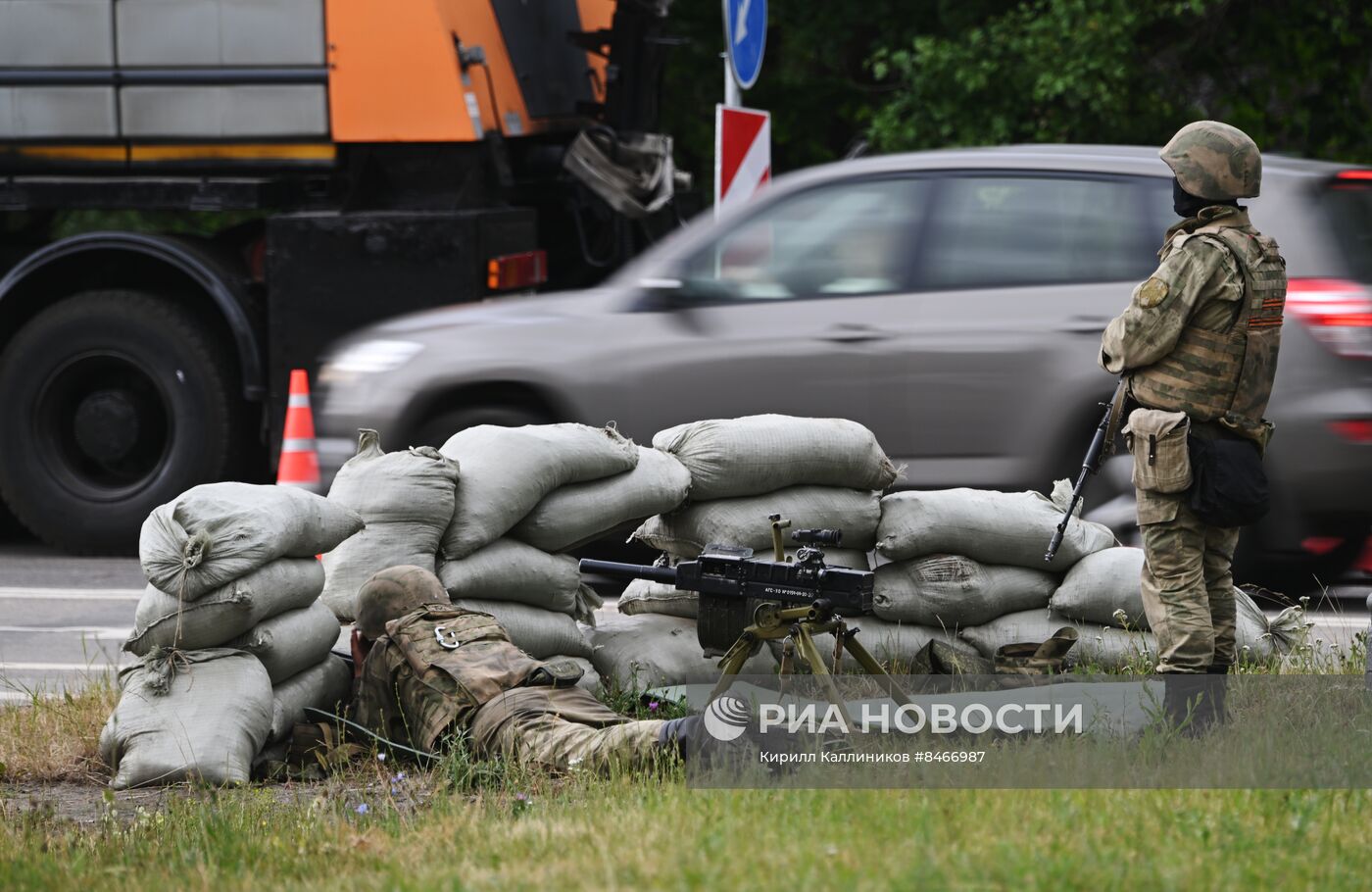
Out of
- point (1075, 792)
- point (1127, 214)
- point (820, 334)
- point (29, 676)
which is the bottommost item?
point (29, 676)

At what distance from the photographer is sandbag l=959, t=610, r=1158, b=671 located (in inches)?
227

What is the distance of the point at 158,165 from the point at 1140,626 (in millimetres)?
5069

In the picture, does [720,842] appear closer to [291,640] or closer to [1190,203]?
[291,640]

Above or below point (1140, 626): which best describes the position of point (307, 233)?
above

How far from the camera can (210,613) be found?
197 inches

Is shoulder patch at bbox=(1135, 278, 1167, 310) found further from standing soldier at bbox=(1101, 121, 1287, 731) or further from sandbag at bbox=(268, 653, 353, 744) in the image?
sandbag at bbox=(268, 653, 353, 744)

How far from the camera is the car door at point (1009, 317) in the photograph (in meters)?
6.78

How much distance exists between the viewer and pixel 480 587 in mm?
5566

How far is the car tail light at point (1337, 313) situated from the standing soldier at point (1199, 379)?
1778mm

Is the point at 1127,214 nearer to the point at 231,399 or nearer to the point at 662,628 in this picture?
the point at 662,628

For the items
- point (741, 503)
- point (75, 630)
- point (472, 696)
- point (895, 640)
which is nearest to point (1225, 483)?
point (895, 640)

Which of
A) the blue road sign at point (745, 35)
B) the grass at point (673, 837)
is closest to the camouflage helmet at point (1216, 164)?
the grass at point (673, 837)

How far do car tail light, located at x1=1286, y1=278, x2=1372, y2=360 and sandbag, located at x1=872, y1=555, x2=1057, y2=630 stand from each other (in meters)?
1.45

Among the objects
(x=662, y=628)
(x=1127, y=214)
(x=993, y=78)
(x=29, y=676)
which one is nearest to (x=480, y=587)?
(x=662, y=628)
